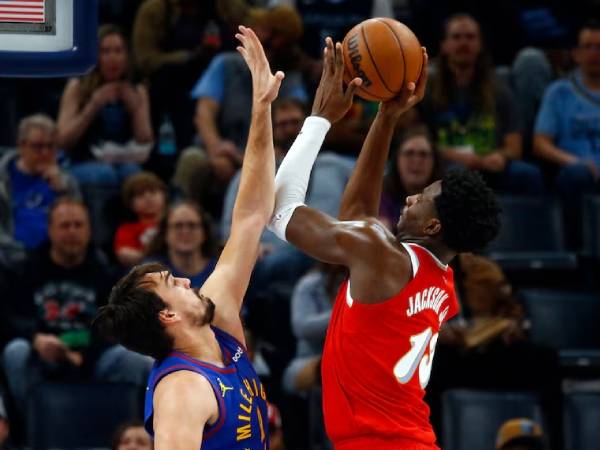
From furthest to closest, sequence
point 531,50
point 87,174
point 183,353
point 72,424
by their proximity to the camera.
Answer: point 531,50, point 87,174, point 72,424, point 183,353

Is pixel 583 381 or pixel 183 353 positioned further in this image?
pixel 583 381

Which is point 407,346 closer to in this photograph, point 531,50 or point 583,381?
point 583,381

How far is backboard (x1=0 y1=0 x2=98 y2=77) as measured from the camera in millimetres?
4594

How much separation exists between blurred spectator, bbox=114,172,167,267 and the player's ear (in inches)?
145

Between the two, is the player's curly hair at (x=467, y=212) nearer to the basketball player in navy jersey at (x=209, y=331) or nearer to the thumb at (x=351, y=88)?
the thumb at (x=351, y=88)

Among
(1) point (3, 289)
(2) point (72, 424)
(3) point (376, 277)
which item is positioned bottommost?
(2) point (72, 424)

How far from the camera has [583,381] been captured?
802cm

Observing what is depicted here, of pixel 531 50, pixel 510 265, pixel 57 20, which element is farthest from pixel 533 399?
pixel 57 20

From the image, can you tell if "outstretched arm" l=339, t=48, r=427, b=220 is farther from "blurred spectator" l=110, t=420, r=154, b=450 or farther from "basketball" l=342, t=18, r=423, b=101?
"blurred spectator" l=110, t=420, r=154, b=450

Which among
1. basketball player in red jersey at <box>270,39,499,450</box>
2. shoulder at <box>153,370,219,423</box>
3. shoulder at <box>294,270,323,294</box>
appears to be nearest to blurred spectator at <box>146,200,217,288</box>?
shoulder at <box>294,270,323,294</box>

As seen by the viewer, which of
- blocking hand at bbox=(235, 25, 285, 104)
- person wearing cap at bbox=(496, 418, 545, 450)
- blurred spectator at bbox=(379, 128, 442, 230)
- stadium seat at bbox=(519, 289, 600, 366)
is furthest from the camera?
stadium seat at bbox=(519, 289, 600, 366)

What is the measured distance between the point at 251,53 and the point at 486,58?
4.29 metres

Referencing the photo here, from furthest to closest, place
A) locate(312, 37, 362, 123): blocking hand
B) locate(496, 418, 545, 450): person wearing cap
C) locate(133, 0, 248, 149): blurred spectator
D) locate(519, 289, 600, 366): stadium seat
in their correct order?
locate(133, 0, 248, 149): blurred spectator < locate(519, 289, 600, 366): stadium seat < locate(496, 418, 545, 450): person wearing cap < locate(312, 37, 362, 123): blocking hand

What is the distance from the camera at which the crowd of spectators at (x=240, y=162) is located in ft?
24.8
